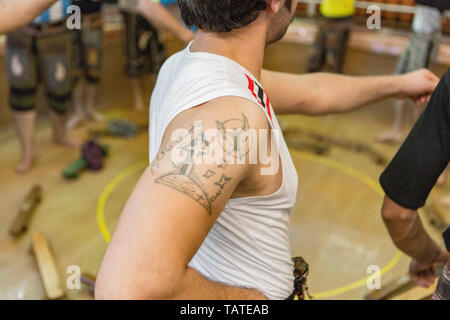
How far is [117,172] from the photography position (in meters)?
3.02

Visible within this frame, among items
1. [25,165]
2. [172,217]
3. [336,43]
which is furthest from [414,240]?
[336,43]

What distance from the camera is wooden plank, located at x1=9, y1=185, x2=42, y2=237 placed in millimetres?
2354

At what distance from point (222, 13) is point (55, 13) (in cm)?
223

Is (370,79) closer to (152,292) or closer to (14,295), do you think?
(152,292)

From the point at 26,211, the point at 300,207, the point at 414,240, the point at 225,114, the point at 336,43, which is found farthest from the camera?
the point at 336,43

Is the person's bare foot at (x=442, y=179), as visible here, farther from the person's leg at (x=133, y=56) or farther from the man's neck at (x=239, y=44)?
the person's leg at (x=133, y=56)

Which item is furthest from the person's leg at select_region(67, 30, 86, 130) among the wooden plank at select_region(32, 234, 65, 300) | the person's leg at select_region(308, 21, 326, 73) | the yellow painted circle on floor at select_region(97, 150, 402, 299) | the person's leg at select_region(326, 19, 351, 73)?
the person's leg at select_region(326, 19, 351, 73)

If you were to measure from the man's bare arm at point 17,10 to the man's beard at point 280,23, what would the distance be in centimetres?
72

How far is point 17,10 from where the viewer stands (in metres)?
1.31

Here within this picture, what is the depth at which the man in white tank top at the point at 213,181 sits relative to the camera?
2.04 ft

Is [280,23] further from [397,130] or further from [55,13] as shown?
[397,130]

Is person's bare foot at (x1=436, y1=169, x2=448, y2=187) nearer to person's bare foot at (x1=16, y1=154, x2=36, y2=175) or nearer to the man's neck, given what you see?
the man's neck
